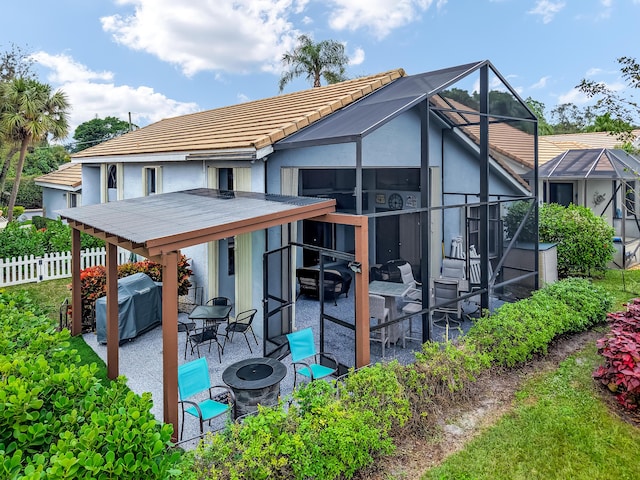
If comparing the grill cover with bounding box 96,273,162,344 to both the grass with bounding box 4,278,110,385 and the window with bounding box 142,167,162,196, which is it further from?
the window with bounding box 142,167,162,196

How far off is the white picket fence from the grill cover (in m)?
5.56

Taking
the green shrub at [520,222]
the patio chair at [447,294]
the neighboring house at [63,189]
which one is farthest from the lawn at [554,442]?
the neighboring house at [63,189]

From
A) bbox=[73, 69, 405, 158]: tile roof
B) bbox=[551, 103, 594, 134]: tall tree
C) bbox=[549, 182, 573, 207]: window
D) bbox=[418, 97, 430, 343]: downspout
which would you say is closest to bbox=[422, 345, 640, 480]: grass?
bbox=[418, 97, 430, 343]: downspout

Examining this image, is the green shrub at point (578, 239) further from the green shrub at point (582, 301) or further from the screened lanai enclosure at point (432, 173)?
the green shrub at point (582, 301)

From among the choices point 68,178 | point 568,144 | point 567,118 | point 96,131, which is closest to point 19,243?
point 68,178

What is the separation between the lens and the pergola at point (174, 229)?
530cm

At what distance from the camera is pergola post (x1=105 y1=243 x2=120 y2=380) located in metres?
7.16

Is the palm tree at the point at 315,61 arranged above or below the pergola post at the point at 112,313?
above

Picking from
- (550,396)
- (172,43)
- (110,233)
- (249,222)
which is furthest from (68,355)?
(172,43)

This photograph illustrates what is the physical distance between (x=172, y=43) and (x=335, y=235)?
20.6 meters

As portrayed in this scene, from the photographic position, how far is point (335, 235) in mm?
14789

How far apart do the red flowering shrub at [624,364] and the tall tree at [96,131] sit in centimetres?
5908

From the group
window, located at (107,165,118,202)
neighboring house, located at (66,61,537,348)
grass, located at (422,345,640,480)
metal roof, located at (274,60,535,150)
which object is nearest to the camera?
grass, located at (422,345,640,480)

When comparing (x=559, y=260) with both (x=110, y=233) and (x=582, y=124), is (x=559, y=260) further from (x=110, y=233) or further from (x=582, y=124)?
(x=582, y=124)
